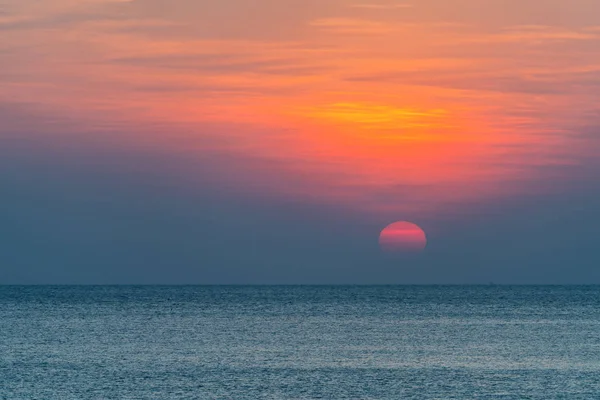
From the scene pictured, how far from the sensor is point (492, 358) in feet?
213

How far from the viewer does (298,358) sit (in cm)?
6500

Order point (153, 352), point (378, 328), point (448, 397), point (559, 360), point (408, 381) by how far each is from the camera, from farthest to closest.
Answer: point (378, 328), point (153, 352), point (559, 360), point (408, 381), point (448, 397)

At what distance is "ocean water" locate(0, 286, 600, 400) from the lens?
1960 inches

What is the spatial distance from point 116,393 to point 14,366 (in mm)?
14618

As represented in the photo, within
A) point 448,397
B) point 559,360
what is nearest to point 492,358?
point 559,360

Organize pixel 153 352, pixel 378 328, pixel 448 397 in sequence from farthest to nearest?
1. pixel 378 328
2. pixel 153 352
3. pixel 448 397

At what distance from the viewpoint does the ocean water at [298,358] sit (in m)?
49.8

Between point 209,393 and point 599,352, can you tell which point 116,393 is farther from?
point 599,352

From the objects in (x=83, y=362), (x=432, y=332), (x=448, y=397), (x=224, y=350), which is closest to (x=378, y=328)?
(x=432, y=332)

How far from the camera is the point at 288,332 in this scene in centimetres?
8912

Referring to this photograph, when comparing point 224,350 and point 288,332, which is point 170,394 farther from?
point 288,332

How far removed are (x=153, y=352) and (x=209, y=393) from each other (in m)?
22.0

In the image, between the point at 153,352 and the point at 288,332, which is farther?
the point at 288,332

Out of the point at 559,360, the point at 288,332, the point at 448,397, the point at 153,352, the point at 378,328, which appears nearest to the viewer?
the point at 448,397
